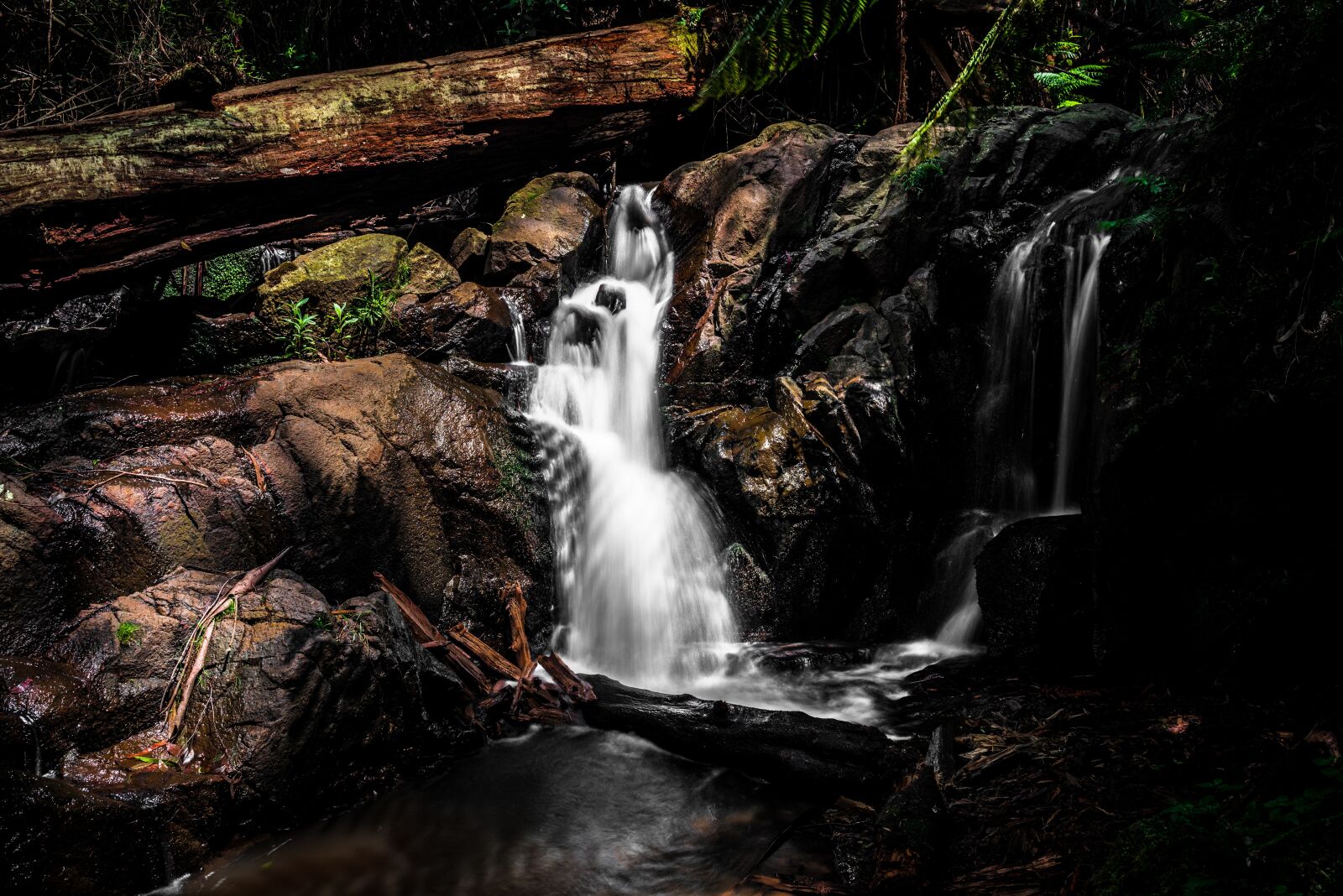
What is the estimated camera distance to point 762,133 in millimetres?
8672

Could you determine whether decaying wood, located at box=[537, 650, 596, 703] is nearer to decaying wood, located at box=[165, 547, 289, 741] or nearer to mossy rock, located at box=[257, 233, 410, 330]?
decaying wood, located at box=[165, 547, 289, 741]

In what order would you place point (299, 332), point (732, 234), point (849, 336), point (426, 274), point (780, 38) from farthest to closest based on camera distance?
1. point (732, 234)
2. point (426, 274)
3. point (299, 332)
4. point (849, 336)
5. point (780, 38)

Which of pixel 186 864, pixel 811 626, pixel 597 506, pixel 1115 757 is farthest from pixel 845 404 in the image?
pixel 186 864

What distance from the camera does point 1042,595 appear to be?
4.65 meters

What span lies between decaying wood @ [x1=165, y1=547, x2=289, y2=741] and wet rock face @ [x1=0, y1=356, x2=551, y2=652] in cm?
50

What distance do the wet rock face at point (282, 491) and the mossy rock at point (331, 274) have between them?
1441 mm

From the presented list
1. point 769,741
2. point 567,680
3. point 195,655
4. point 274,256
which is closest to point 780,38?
point 769,741

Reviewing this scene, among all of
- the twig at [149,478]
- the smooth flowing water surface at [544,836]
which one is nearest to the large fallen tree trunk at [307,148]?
the twig at [149,478]

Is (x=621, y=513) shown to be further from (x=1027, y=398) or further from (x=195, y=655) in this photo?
(x=1027, y=398)

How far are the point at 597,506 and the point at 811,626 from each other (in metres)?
2.19

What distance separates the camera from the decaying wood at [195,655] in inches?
141

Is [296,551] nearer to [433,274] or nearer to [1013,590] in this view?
[433,274]

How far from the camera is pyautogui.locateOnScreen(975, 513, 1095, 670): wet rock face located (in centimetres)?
459

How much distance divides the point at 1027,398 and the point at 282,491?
592 cm
